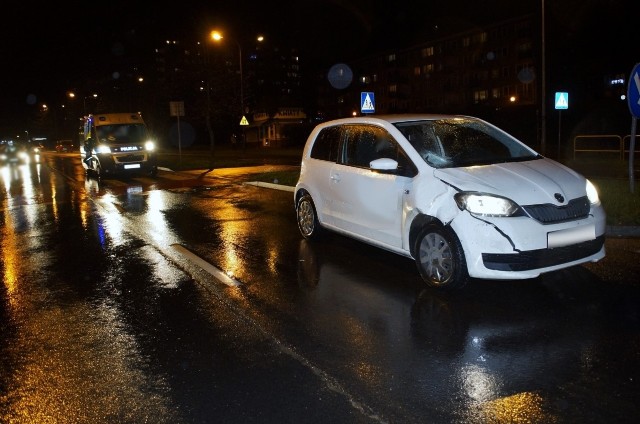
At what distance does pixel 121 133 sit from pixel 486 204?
1925 centimetres

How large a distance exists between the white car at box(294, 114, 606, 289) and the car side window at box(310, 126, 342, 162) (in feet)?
0.15

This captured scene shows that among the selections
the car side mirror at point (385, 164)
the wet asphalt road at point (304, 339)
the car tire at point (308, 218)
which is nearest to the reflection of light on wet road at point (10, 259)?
the wet asphalt road at point (304, 339)

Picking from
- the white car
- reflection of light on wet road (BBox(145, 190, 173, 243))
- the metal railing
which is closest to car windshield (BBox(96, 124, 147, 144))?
reflection of light on wet road (BBox(145, 190, 173, 243))

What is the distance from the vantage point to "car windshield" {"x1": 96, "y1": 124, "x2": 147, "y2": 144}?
72.8 feet

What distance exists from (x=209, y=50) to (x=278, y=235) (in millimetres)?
25324

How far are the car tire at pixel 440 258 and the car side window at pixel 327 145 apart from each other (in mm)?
2211

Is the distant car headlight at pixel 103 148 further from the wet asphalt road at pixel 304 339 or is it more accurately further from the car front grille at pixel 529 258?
the car front grille at pixel 529 258

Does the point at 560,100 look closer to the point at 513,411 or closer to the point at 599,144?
the point at 599,144

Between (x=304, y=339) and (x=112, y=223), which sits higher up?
(x=112, y=223)

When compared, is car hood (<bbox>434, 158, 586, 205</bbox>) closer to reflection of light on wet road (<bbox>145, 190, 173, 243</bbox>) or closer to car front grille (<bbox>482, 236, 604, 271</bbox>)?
car front grille (<bbox>482, 236, 604, 271</bbox>)

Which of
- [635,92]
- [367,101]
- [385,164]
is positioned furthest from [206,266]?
A: [367,101]

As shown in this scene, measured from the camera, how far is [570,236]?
18.8 ft

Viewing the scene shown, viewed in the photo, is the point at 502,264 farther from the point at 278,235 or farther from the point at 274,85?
the point at 274,85

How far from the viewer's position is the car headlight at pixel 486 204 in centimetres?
564
